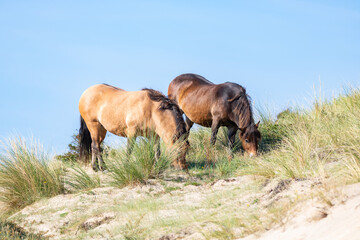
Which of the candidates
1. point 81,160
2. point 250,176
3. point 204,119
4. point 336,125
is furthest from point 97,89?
point 336,125

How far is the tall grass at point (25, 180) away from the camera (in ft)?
31.3

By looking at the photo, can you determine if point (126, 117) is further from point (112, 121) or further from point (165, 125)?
point (165, 125)

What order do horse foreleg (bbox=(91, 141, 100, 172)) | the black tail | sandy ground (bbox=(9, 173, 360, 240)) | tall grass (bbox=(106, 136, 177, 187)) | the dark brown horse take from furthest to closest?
the black tail → horse foreleg (bbox=(91, 141, 100, 172)) → the dark brown horse → tall grass (bbox=(106, 136, 177, 187)) → sandy ground (bbox=(9, 173, 360, 240))

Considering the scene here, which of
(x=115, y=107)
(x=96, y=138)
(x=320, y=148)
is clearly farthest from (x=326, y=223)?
(x=96, y=138)

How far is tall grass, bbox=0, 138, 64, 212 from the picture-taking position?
9.55 m

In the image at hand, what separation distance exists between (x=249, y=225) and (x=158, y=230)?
55.9 inches

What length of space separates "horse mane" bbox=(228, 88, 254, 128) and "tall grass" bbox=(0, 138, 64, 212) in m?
4.49

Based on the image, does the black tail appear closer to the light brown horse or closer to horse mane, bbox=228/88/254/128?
the light brown horse

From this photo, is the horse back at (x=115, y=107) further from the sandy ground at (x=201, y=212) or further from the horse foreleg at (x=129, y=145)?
the sandy ground at (x=201, y=212)

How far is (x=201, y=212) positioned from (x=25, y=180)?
4743 millimetres

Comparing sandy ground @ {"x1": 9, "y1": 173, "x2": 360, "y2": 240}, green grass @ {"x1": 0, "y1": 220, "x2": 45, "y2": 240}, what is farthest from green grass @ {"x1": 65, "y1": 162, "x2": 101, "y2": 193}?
green grass @ {"x1": 0, "y1": 220, "x2": 45, "y2": 240}

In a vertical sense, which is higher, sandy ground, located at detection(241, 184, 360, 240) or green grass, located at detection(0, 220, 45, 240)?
sandy ground, located at detection(241, 184, 360, 240)

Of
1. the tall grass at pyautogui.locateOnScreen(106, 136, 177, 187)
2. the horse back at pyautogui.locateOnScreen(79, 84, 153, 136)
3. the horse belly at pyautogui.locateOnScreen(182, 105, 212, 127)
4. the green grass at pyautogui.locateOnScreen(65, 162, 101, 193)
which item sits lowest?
the green grass at pyautogui.locateOnScreen(65, 162, 101, 193)

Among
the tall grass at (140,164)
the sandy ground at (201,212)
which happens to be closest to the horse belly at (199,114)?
the tall grass at (140,164)
